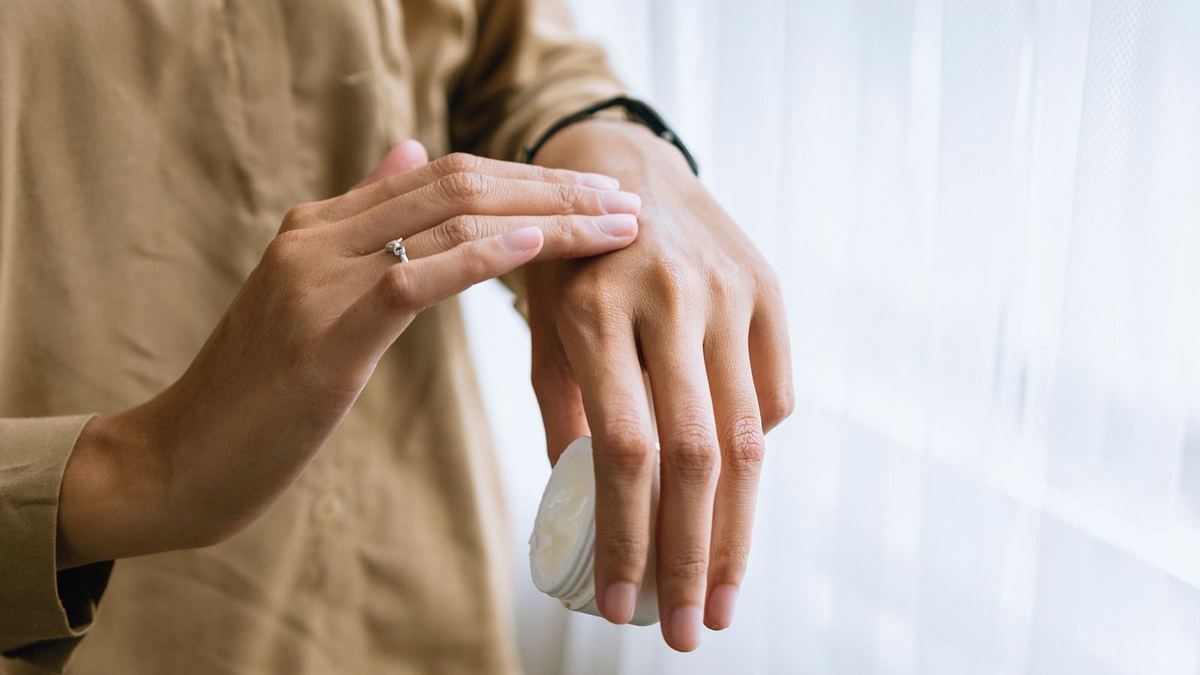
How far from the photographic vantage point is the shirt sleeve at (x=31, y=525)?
0.61 meters

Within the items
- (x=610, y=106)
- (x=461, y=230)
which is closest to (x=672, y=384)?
(x=461, y=230)

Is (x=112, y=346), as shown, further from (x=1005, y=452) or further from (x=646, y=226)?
(x=1005, y=452)

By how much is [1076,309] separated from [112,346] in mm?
739

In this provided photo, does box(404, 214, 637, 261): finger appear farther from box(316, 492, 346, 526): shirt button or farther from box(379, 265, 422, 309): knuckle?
box(316, 492, 346, 526): shirt button

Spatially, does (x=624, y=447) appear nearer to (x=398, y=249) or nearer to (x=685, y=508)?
(x=685, y=508)

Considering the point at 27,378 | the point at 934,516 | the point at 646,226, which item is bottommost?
the point at 934,516

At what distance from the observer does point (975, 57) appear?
27.4 inches

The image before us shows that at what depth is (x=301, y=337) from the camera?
0.56 metres

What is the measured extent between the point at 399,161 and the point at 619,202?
182mm

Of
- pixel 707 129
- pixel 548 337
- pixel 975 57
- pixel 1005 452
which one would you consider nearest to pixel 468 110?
pixel 707 129

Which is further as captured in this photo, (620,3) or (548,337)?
(620,3)

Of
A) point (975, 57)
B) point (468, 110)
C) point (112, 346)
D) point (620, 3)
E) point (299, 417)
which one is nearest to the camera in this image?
point (299, 417)

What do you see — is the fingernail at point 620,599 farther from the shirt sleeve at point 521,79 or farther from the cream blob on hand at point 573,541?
the shirt sleeve at point 521,79

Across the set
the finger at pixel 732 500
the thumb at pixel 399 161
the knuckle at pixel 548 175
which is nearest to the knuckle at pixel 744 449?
the finger at pixel 732 500
